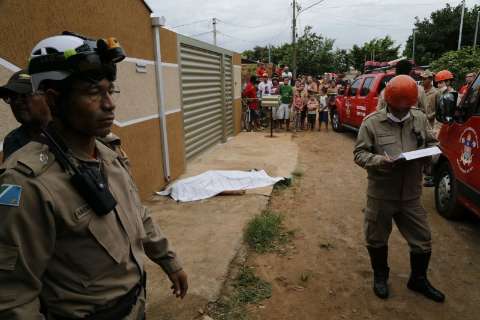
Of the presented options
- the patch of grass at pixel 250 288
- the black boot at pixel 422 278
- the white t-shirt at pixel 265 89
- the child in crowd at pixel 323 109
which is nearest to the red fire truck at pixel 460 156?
the black boot at pixel 422 278

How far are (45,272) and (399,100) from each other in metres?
2.65

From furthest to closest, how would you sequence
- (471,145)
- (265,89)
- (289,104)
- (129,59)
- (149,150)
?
1. (265,89)
2. (289,104)
3. (149,150)
4. (129,59)
5. (471,145)

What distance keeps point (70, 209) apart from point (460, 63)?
19775mm

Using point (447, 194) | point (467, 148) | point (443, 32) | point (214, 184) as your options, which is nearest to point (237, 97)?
point (214, 184)

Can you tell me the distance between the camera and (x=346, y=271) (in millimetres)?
3662

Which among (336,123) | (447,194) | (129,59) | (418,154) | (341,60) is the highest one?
(341,60)

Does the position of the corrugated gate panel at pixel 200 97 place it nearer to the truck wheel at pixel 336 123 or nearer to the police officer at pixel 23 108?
the truck wheel at pixel 336 123

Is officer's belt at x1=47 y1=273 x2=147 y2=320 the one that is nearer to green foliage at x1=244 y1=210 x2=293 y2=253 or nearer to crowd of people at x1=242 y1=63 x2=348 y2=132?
green foliage at x1=244 y1=210 x2=293 y2=253

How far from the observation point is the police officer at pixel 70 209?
3.53 feet

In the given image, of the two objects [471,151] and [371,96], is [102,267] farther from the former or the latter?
[371,96]

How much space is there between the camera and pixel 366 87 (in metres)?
9.71

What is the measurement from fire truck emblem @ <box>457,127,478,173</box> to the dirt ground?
0.90 metres

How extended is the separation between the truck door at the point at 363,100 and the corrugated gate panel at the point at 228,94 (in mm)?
3743

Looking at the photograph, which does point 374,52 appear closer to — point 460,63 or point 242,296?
point 460,63
